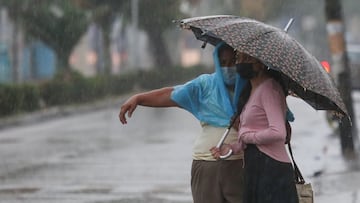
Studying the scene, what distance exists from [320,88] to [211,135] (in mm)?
733

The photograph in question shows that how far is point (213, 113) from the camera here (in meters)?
4.92

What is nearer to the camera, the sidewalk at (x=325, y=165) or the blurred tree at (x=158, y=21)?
the sidewalk at (x=325, y=165)

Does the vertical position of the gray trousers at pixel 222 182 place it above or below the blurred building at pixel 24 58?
above

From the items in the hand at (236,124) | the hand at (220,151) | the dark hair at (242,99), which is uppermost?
the dark hair at (242,99)

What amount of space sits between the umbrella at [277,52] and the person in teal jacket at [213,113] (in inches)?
3.6

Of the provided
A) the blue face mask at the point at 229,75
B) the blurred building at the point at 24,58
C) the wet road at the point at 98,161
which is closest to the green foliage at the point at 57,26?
the wet road at the point at 98,161

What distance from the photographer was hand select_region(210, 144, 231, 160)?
4774mm

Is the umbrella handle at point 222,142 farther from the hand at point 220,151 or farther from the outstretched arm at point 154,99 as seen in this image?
the outstretched arm at point 154,99

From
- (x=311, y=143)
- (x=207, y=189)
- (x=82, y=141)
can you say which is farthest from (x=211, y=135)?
(x=82, y=141)

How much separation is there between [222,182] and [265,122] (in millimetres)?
456

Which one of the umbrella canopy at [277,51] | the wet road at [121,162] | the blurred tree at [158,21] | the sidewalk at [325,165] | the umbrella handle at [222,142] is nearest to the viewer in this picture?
the umbrella canopy at [277,51]

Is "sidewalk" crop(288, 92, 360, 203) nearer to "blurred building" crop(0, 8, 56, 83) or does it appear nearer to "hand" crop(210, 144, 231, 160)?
"hand" crop(210, 144, 231, 160)

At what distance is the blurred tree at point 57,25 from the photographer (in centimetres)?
2919

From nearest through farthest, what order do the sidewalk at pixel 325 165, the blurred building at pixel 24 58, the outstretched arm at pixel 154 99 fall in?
the outstretched arm at pixel 154 99, the sidewalk at pixel 325 165, the blurred building at pixel 24 58
